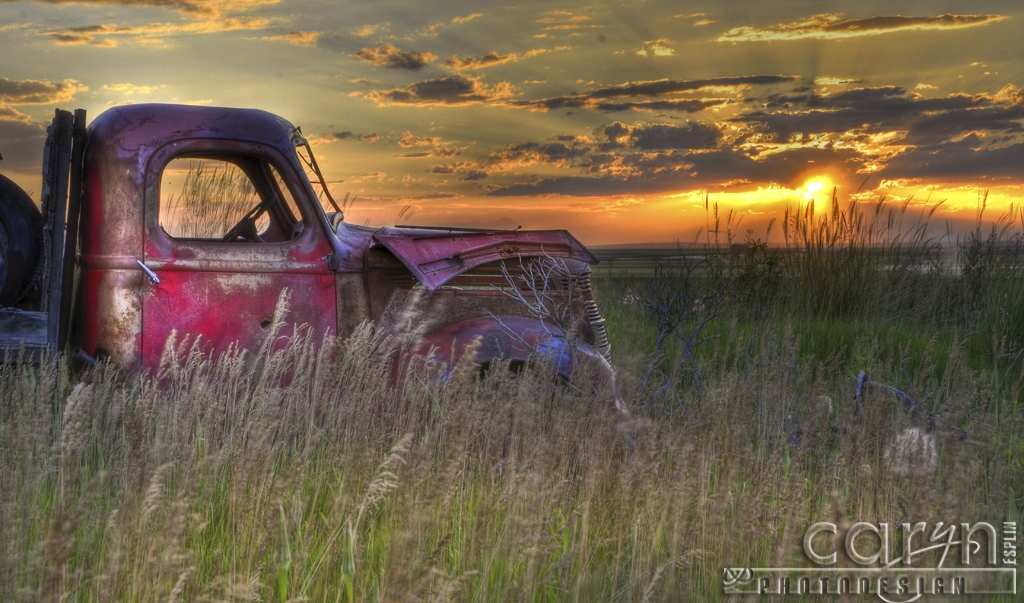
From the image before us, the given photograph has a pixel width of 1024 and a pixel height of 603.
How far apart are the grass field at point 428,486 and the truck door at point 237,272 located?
195mm

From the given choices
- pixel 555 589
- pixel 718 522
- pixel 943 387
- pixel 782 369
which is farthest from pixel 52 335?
pixel 943 387

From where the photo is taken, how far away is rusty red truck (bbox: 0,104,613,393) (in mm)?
4656

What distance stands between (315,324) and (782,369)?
274cm

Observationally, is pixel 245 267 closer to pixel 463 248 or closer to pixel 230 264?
pixel 230 264

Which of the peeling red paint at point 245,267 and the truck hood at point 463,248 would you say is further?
the truck hood at point 463,248

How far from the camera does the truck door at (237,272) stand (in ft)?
15.4

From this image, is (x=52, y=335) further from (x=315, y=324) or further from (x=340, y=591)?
(x=340, y=591)

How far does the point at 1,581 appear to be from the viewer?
267 cm

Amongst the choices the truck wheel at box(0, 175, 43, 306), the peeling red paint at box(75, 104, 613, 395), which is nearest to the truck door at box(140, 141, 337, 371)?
the peeling red paint at box(75, 104, 613, 395)

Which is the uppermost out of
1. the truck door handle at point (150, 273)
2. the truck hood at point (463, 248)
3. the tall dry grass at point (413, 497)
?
the truck hood at point (463, 248)

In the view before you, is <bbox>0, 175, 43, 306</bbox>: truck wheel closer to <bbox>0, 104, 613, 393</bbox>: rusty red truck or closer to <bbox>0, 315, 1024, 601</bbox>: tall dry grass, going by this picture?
<bbox>0, 104, 613, 393</bbox>: rusty red truck

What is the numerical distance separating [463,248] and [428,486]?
78.7 inches

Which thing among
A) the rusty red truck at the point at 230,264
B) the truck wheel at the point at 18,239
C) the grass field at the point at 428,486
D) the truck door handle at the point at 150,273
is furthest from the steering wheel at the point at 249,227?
the truck wheel at the point at 18,239

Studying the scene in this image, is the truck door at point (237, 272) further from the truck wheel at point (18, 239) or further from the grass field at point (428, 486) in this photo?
the truck wheel at point (18, 239)
